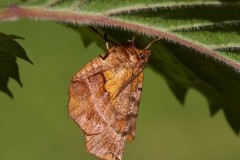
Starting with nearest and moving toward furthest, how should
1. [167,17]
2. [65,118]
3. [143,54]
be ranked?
[167,17], [143,54], [65,118]

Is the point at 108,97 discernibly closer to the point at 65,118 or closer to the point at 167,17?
the point at 167,17

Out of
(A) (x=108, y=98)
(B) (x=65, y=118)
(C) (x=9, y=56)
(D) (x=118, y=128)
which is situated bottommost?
(B) (x=65, y=118)

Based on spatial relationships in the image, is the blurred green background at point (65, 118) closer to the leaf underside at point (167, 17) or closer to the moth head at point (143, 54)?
the moth head at point (143, 54)

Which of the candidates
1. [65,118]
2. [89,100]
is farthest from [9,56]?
[65,118]

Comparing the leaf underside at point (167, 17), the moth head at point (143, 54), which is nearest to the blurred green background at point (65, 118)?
the moth head at point (143, 54)

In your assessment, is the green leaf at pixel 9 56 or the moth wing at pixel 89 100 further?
the moth wing at pixel 89 100

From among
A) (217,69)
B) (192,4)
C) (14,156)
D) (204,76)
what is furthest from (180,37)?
(14,156)

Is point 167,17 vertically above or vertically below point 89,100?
above

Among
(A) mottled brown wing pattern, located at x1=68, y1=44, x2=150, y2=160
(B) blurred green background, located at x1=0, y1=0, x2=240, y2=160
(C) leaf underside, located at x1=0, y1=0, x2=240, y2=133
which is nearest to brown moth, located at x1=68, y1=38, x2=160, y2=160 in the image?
(A) mottled brown wing pattern, located at x1=68, y1=44, x2=150, y2=160
